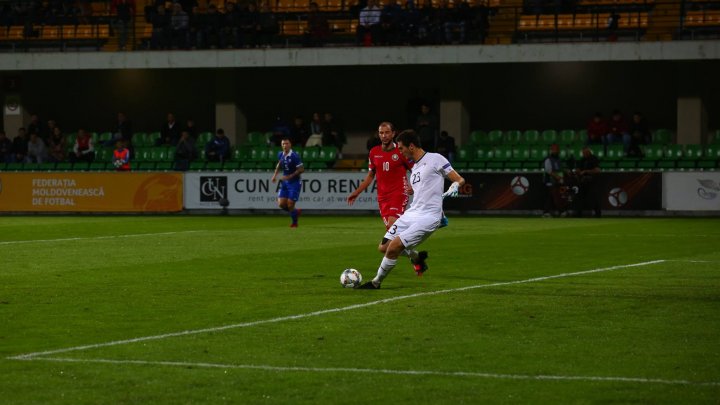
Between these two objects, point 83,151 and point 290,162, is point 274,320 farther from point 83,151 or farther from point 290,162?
point 83,151

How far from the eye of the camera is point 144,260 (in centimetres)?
1808

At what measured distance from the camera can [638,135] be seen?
35.8 m

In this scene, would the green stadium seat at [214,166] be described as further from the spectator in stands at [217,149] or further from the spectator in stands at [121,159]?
the spectator in stands at [121,159]

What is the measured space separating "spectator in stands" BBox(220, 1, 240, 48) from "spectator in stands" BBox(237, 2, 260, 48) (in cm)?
11

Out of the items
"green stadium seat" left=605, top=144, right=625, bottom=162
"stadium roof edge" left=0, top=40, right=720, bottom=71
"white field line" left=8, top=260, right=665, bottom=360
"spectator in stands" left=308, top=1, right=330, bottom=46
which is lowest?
"white field line" left=8, top=260, right=665, bottom=360

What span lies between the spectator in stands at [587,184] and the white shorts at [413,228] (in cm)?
1982

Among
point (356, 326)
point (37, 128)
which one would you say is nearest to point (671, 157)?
point (37, 128)

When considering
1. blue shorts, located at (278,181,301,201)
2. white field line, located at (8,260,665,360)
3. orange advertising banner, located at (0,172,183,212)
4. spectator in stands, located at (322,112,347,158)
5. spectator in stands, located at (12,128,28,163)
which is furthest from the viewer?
spectator in stands, located at (12,128,28,163)

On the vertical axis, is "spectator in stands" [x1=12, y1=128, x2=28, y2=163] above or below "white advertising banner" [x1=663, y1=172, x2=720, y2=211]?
above

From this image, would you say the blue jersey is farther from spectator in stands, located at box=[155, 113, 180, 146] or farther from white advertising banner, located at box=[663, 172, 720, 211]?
spectator in stands, located at box=[155, 113, 180, 146]

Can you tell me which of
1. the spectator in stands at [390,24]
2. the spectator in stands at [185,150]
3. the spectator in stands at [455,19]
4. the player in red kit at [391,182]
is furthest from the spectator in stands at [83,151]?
the player in red kit at [391,182]

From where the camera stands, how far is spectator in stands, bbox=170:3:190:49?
1566 inches

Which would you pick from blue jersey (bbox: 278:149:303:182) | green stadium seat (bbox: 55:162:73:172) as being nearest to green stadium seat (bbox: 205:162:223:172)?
green stadium seat (bbox: 55:162:73:172)

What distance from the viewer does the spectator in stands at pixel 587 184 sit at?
109ft
